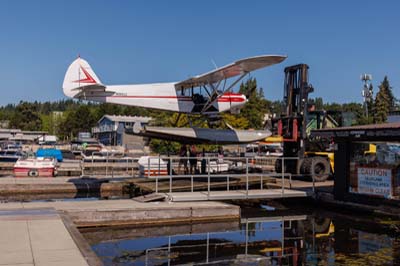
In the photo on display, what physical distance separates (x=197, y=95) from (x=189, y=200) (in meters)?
6.28

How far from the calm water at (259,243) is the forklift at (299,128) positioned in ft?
21.7

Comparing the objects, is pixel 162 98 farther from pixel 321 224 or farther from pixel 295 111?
pixel 321 224

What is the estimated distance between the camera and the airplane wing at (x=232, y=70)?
1669 centimetres

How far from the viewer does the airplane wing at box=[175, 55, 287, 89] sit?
1669 centimetres

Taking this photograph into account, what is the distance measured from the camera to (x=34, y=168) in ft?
79.8

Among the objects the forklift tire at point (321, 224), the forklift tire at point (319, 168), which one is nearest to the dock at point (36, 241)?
the forklift tire at point (321, 224)

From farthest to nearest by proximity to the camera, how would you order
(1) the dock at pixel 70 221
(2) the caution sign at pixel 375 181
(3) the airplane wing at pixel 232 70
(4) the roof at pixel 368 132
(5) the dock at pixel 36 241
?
(3) the airplane wing at pixel 232 70
(2) the caution sign at pixel 375 181
(4) the roof at pixel 368 132
(1) the dock at pixel 70 221
(5) the dock at pixel 36 241

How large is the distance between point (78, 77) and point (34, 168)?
291 inches

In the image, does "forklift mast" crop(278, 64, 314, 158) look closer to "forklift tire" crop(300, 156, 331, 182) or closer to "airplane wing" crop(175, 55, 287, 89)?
"forklift tire" crop(300, 156, 331, 182)

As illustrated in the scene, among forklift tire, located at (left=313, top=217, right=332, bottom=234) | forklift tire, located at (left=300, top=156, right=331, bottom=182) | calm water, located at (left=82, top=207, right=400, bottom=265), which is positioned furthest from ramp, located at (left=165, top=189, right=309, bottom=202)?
forklift tire, located at (left=300, top=156, right=331, bottom=182)

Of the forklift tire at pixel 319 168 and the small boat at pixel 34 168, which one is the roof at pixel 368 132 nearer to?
the forklift tire at pixel 319 168

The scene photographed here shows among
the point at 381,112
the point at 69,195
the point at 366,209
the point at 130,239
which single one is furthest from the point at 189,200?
the point at 381,112

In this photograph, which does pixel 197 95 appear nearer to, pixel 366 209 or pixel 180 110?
pixel 180 110

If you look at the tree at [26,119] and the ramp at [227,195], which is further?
the tree at [26,119]
